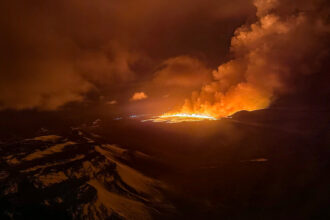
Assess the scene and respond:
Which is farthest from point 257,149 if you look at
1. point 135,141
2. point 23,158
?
point 23,158

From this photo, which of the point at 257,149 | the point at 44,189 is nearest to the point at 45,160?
the point at 44,189

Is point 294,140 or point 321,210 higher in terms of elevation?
point 294,140

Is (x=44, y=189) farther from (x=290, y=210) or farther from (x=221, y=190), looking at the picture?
(x=290, y=210)

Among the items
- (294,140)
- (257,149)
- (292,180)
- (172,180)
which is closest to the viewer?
(292,180)

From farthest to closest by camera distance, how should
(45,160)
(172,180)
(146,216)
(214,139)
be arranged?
(214,139) < (45,160) < (172,180) < (146,216)

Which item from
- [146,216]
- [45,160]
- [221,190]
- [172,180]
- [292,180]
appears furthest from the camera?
[45,160]

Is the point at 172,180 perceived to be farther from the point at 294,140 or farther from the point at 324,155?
the point at 294,140

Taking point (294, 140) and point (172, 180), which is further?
point (294, 140)

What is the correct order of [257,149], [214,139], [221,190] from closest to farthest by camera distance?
[221,190]
[257,149]
[214,139]

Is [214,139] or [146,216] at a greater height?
[214,139]
